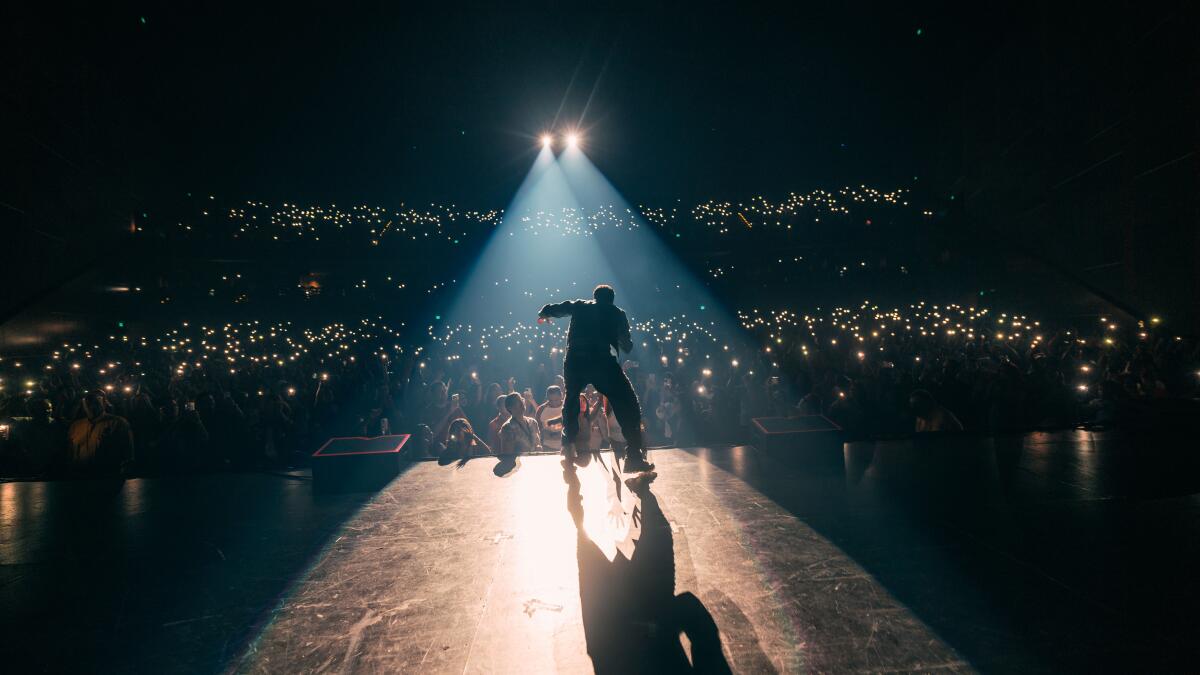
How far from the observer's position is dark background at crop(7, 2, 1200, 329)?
11.3 m

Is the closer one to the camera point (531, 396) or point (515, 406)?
point (515, 406)

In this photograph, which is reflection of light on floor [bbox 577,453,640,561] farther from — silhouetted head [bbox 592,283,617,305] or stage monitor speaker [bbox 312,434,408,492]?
stage monitor speaker [bbox 312,434,408,492]

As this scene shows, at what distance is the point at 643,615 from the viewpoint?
209cm

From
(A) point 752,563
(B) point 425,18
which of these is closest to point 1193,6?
(A) point 752,563

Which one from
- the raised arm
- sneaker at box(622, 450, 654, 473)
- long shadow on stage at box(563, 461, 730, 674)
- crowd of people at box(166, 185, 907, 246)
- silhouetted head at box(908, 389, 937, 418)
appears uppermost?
crowd of people at box(166, 185, 907, 246)

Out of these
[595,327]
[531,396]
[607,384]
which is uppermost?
[595,327]

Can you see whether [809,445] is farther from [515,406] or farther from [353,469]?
[353,469]

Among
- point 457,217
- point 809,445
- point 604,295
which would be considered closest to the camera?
point 604,295

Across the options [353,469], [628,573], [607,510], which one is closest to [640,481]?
[607,510]

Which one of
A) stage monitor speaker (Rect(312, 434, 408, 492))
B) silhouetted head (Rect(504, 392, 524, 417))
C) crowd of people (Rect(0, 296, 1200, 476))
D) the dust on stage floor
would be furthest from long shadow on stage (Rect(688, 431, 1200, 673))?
stage monitor speaker (Rect(312, 434, 408, 492))

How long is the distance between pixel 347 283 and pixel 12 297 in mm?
8804

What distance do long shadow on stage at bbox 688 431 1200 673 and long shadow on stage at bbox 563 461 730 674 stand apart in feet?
3.07

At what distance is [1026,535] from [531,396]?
6079 millimetres

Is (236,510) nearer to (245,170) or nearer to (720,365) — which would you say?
(720,365)
